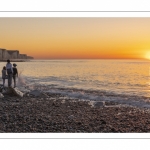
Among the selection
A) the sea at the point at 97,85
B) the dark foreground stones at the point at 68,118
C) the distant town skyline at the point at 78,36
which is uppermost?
the distant town skyline at the point at 78,36

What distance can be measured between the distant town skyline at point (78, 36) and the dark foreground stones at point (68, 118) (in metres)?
3.19

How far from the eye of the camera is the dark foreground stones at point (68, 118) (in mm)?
8164

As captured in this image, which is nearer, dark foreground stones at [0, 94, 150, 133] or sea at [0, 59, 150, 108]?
dark foreground stones at [0, 94, 150, 133]

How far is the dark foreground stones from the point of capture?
8.16 meters

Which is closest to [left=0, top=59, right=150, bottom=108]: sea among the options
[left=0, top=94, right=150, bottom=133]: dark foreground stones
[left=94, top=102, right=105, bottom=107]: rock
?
[left=94, top=102, right=105, bottom=107]: rock

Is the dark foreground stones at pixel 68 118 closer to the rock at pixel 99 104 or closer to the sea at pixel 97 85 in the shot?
the rock at pixel 99 104

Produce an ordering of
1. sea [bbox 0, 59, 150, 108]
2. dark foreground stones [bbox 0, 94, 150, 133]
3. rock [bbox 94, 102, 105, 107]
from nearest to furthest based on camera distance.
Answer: dark foreground stones [bbox 0, 94, 150, 133] → rock [bbox 94, 102, 105, 107] → sea [bbox 0, 59, 150, 108]

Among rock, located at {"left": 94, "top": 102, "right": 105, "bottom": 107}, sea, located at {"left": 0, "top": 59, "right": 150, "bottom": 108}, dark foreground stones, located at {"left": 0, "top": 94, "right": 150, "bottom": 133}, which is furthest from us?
sea, located at {"left": 0, "top": 59, "right": 150, "bottom": 108}

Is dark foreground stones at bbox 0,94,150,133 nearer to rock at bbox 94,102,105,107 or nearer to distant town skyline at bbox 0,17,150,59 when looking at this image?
rock at bbox 94,102,105,107

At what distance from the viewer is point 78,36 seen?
13148 millimetres

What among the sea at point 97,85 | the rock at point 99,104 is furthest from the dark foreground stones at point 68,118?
the sea at point 97,85

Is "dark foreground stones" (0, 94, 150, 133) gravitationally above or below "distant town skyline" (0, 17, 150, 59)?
below

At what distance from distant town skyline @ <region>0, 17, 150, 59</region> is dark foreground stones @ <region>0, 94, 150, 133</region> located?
10.5 ft
